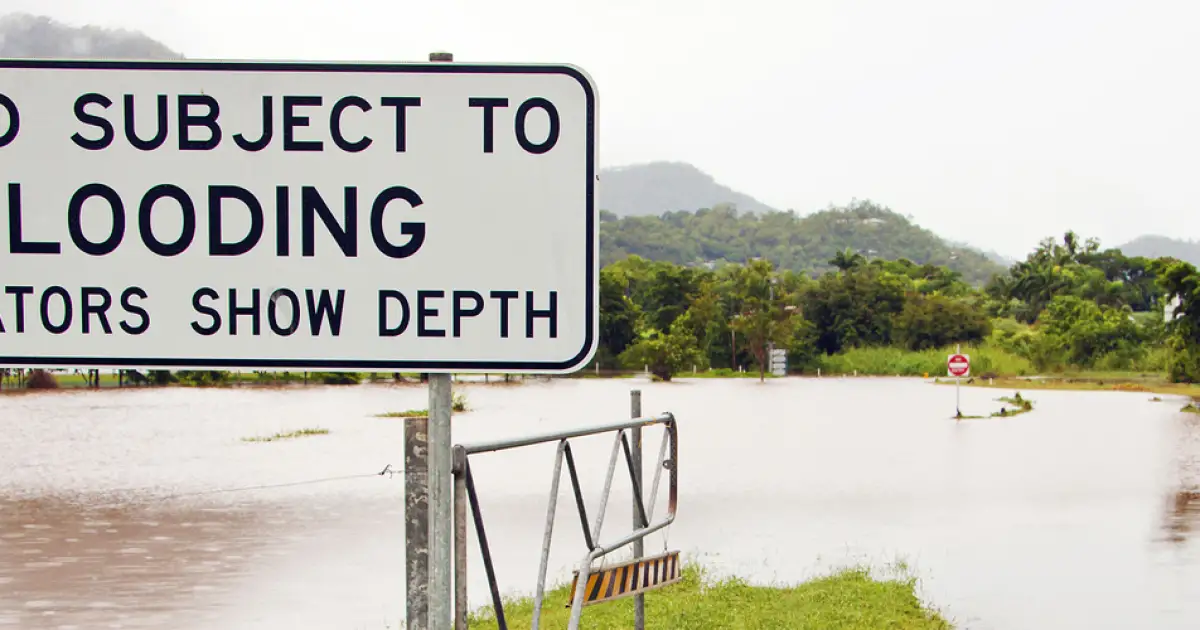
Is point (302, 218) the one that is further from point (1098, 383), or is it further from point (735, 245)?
point (735, 245)

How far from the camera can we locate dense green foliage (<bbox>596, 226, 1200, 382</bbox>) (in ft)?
191

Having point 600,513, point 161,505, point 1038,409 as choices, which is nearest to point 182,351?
point 600,513

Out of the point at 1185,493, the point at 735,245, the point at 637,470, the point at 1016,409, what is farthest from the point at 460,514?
the point at 735,245

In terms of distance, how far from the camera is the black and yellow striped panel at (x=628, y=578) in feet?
16.9

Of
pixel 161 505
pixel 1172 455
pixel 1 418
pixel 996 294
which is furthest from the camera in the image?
pixel 996 294

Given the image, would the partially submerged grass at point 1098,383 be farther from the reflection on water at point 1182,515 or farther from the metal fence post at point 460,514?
the metal fence post at point 460,514

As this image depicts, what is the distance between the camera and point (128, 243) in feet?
7.00

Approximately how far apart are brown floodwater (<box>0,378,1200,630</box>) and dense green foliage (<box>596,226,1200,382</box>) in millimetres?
27982

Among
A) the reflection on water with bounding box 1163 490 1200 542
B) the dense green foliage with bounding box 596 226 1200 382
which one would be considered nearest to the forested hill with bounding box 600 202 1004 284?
the dense green foliage with bounding box 596 226 1200 382

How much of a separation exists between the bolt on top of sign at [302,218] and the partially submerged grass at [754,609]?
16.1 feet

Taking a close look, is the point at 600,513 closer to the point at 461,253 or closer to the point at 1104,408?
the point at 461,253

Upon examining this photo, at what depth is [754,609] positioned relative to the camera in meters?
7.56

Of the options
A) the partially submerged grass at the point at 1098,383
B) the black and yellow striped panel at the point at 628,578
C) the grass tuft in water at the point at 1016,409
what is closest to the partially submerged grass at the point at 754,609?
the black and yellow striped panel at the point at 628,578

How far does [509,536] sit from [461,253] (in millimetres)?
9970
